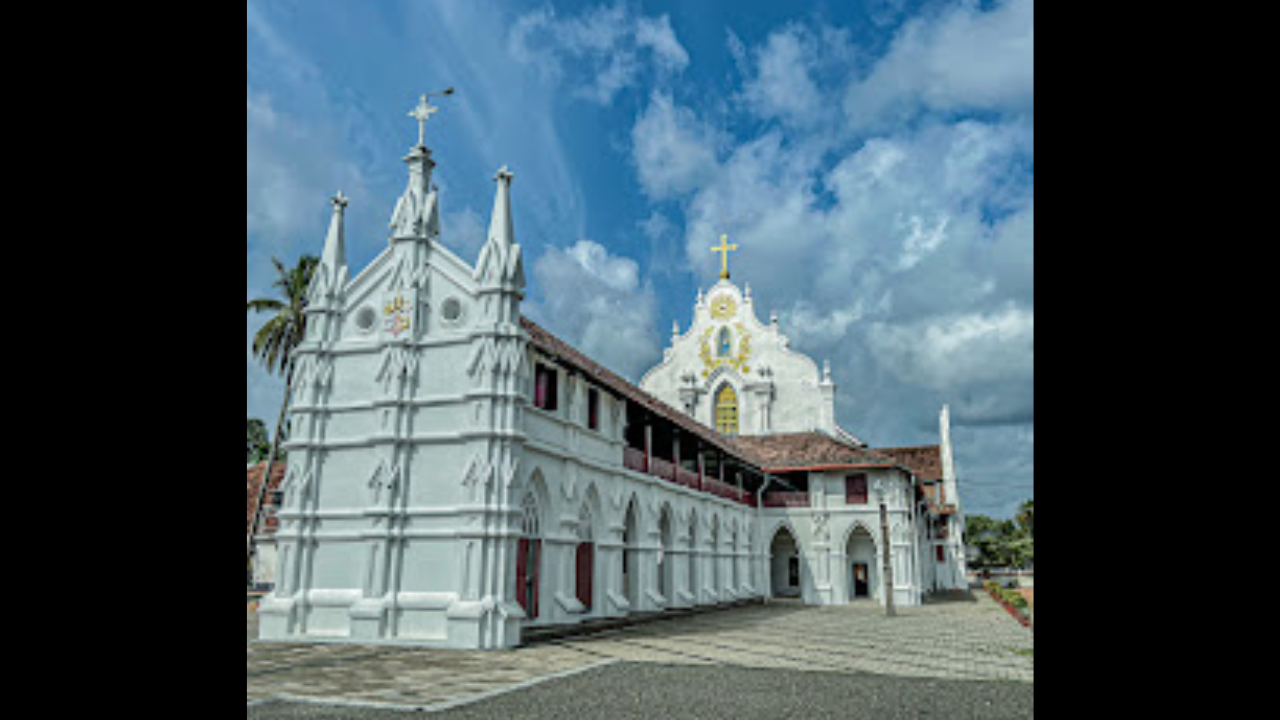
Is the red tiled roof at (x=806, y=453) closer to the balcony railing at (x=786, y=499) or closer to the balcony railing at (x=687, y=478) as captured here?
the balcony railing at (x=786, y=499)

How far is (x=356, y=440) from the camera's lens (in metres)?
21.0

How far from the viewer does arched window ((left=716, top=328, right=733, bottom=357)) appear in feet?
163

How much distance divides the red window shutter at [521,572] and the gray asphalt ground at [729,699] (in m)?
6.42

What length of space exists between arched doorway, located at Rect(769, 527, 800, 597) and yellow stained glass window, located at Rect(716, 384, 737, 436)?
7.65m

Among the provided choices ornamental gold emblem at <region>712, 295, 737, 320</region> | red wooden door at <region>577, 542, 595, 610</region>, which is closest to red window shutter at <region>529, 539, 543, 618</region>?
red wooden door at <region>577, 542, 595, 610</region>

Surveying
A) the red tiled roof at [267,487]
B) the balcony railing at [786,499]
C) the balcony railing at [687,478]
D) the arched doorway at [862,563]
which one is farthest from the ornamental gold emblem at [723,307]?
the red tiled roof at [267,487]

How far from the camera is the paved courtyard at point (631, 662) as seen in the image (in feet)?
38.4

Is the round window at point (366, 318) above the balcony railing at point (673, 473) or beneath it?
above

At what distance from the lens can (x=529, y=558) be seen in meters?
20.5

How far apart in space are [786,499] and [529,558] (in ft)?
72.4
